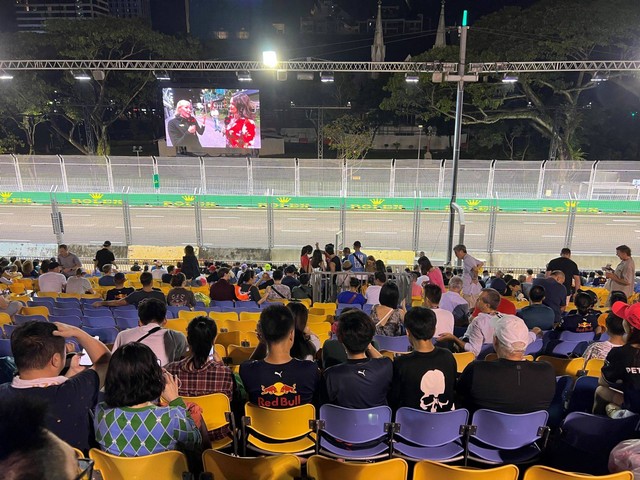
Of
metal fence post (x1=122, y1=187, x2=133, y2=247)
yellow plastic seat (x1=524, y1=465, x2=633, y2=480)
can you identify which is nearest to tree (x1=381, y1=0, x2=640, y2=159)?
metal fence post (x1=122, y1=187, x2=133, y2=247)

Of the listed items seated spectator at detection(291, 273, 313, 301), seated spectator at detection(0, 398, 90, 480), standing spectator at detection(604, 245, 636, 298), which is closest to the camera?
seated spectator at detection(0, 398, 90, 480)

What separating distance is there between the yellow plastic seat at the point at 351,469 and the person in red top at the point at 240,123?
3398cm

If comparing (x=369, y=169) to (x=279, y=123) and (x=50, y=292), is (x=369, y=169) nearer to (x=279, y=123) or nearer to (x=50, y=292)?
→ (x=50, y=292)

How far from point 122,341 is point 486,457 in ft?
10.3

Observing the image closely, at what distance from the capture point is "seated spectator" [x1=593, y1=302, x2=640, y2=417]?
3.17 meters

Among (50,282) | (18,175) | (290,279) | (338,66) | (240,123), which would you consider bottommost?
(290,279)

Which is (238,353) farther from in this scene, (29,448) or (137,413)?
(29,448)

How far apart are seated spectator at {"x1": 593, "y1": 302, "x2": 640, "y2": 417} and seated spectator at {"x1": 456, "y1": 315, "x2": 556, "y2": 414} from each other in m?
0.43

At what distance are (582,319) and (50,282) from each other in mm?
9632

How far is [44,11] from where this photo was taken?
148 metres

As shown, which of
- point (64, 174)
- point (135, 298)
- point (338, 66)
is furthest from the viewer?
point (64, 174)

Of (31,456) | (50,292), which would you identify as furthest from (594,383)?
(50,292)

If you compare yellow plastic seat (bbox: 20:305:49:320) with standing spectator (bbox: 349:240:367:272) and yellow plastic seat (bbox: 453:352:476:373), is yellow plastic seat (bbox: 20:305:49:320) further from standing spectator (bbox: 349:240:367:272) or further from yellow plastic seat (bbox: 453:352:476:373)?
standing spectator (bbox: 349:240:367:272)

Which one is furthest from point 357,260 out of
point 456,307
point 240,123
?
point 240,123
